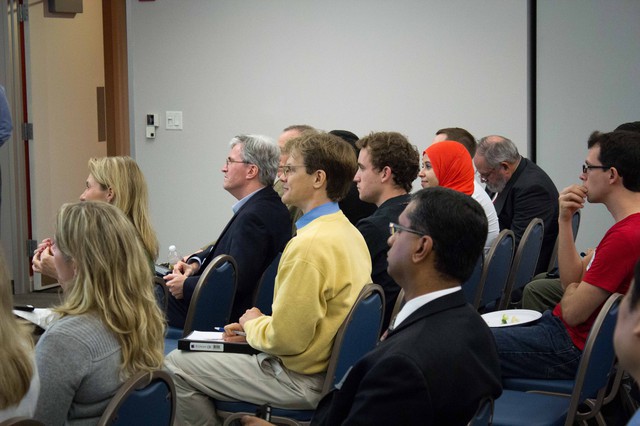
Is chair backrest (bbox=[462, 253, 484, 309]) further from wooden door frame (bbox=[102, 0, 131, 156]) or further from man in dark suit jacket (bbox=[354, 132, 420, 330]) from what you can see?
wooden door frame (bbox=[102, 0, 131, 156])

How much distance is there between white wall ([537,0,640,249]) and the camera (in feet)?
22.0

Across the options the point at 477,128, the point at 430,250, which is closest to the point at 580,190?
the point at 430,250

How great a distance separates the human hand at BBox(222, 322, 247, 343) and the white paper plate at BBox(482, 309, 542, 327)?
0.92 m

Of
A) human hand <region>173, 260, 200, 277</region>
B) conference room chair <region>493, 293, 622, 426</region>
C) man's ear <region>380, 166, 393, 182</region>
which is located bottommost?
conference room chair <region>493, 293, 622, 426</region>

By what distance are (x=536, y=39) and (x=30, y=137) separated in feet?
13.8

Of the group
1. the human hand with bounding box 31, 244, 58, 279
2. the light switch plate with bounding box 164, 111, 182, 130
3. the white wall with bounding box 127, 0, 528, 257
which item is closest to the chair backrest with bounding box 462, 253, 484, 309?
the human hand with bounding box 31, 244, 58, 279

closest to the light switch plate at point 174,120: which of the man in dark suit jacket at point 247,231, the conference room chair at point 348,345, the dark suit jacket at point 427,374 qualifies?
the man in dark suit jacket at point 247,231

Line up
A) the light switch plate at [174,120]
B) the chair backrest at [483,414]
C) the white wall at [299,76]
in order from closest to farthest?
the chair backrest at [483,414], the white wall at [299,76], the light switch plate at [174,120]

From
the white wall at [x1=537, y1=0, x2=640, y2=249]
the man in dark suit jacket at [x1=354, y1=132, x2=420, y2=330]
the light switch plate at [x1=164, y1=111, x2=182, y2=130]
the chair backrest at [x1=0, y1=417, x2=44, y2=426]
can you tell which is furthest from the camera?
the light switch plate at [x1=164, y1=111, x2=182, y2=130]

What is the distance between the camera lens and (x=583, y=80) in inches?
267

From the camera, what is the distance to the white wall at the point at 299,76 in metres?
6.88

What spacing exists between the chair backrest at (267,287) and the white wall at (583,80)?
393 cm

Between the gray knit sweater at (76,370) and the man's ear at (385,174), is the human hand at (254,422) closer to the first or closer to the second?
the gray knit sweater at (76,370)

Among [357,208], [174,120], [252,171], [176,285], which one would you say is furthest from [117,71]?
[176,285]
